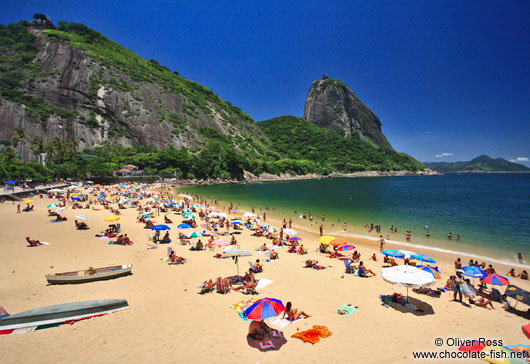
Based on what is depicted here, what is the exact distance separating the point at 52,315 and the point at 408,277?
35.6ft

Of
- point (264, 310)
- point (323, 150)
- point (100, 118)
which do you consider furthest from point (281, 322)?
point (323, 150)

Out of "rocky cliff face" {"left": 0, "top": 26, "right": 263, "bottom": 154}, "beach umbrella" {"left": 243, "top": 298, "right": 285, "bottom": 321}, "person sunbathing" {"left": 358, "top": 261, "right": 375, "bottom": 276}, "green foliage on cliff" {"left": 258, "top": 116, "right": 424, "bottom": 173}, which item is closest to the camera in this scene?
"beach umbrella" {"left": 243, "top": 298, "right": 285, "bottom": 321}

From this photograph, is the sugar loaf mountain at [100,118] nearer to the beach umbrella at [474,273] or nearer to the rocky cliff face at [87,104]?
the rocky cliff face at [87,104]

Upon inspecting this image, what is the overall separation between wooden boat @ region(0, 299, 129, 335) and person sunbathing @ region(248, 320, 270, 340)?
14.8 ft

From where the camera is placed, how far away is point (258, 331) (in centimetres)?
691

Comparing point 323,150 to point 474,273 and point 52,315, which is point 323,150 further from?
point 52,315

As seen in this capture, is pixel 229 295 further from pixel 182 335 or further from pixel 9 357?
pixel 9 357

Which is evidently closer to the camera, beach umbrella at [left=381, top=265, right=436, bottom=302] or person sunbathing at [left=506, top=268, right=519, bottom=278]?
beach umbrella at [left=381, top=265, right=436, bottom=302]

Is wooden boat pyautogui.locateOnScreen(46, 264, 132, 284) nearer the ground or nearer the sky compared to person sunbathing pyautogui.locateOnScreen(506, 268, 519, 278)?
nearer the sky

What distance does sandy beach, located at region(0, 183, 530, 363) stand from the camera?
6.29 meters

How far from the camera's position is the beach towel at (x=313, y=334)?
6.80m

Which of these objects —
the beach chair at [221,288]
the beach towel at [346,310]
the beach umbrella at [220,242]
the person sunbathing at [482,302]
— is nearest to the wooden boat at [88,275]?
the beach umbrella at [220,242]

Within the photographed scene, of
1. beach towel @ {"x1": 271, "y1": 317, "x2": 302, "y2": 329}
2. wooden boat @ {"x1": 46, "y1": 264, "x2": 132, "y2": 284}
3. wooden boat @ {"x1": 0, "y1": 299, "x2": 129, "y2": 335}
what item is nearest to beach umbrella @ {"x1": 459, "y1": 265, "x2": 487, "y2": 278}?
beach towel @ {"x1": 271, "y1": 317, "x2": 302, "y2": 329}

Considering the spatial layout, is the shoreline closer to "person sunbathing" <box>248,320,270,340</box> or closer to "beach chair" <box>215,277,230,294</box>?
"beach chair" <box>215,277,230,294</box>
